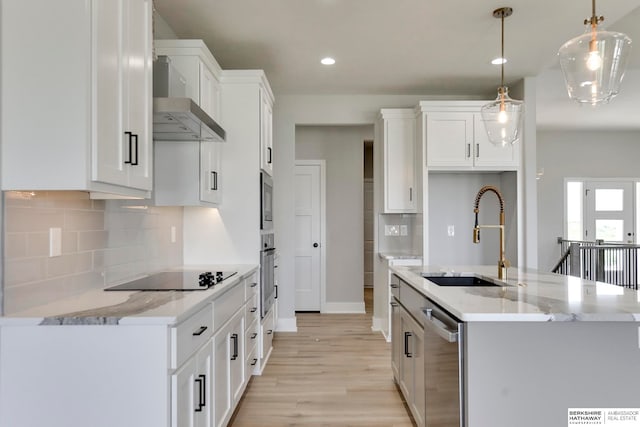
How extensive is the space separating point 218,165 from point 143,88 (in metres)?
1.35

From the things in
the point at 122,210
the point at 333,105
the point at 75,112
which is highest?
the point at 333,105

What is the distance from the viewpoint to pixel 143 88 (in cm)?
192

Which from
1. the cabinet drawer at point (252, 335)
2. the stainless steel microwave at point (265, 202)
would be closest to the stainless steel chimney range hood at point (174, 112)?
the stainless steel microwave at point (265, 202)

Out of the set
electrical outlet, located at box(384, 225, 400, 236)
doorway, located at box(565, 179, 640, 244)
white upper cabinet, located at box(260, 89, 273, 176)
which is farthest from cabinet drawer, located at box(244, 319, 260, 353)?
doorway, located at box(565, 179, 640, 244)

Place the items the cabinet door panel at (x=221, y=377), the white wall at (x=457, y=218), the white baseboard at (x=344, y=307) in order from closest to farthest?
the cabinet door panel at (x=221, y=377), the white wall at (x=457, y=218), the white baseboard at (x=344, y=307)

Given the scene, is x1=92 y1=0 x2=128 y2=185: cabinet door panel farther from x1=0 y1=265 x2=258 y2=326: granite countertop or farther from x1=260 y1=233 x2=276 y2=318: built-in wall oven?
x1=260 y1=233 x2=276 y2=318: built-in wall oven

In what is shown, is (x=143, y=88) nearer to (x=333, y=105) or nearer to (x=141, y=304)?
(x=141, y=304)

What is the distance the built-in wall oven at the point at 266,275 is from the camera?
346cm

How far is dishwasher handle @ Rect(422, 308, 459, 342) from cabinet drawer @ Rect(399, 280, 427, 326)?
126 mm

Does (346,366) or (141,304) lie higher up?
(141,304)

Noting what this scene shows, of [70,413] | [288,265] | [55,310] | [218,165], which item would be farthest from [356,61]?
[70,413]

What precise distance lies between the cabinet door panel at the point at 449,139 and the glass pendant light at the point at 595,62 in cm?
207

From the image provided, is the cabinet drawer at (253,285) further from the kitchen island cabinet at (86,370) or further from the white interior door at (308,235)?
the white interior door at (308,235)

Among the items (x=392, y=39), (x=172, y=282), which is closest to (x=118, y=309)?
(x=172, y=282)
